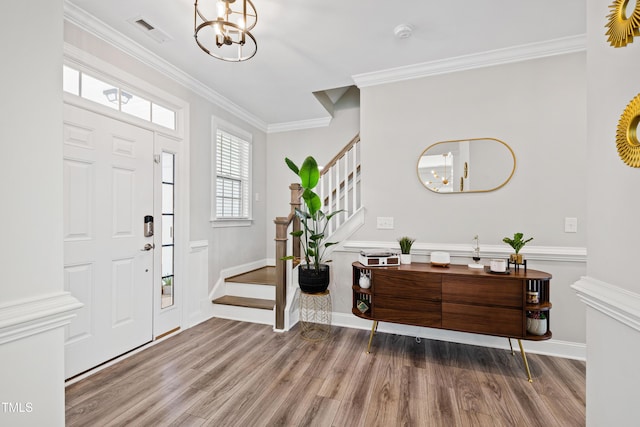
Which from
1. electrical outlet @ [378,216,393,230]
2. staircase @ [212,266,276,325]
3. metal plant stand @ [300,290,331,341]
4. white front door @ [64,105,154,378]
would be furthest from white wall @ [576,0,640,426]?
white front door @ [64,105,154,378]

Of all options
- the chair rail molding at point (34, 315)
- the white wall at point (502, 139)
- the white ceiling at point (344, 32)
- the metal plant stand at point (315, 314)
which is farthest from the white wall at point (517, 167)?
the chair rail molding at point (34, 315)

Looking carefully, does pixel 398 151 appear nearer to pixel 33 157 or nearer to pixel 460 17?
pixel 460 17

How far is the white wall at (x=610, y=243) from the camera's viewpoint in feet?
2.79

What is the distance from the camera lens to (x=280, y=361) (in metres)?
2.45

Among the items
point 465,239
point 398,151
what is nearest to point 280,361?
point 465,239

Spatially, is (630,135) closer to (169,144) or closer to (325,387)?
(325,387)

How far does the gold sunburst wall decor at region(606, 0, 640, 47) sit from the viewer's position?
2.68ft

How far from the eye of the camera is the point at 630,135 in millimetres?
860

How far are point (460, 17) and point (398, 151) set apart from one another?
4.05ft

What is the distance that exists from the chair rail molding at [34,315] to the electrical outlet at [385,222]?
2.61m

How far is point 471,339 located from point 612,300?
7.16ft

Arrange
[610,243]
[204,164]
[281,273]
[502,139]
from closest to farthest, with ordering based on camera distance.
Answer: [610,243], [502,139], [281,273], [204,164]

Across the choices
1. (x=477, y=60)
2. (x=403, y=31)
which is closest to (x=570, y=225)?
(x=477, y=60)

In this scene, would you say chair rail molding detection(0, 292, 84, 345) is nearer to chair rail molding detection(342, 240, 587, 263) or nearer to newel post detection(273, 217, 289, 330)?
newel post detection(273, 217, 289, 330)
